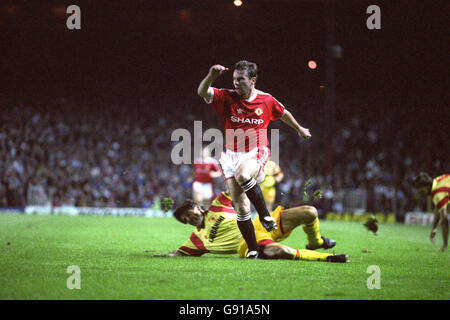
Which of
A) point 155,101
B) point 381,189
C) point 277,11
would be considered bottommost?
point 381,189

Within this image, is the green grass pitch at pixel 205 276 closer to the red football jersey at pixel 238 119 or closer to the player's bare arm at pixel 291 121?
the red football jersey at pixel 238 119

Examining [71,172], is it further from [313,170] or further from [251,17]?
[251,17]

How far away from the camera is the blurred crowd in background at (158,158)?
25.7 metres

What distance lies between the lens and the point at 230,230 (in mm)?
7750

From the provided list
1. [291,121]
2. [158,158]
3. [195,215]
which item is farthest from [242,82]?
[158,158]

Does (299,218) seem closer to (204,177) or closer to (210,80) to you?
(210,80)

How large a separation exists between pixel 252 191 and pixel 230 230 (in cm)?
87

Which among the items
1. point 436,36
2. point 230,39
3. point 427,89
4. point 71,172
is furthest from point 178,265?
point 71,172

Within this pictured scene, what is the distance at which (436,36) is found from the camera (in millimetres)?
21875

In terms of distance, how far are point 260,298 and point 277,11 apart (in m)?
17.1

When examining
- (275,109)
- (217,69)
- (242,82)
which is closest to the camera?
(217,69)

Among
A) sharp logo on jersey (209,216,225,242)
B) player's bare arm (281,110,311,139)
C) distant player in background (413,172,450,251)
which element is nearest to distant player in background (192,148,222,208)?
distant player in background (413,172,450,251)

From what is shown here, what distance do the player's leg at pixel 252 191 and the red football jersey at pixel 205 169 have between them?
10.9 metres

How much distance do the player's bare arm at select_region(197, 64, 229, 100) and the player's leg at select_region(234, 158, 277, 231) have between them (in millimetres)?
972
